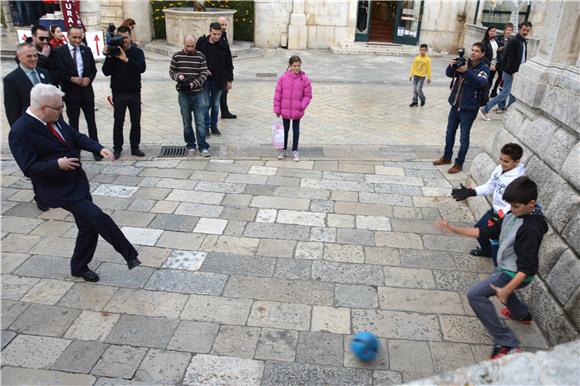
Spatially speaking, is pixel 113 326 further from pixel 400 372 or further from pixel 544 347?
pixel 544 347

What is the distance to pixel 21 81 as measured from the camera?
234 inches

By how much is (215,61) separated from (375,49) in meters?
11.1

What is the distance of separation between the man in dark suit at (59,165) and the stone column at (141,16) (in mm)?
14990

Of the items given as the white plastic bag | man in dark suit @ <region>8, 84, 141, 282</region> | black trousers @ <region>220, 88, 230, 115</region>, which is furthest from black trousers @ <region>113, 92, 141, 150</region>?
man in dark suit @ <region>8, 84, 141, 282</region>

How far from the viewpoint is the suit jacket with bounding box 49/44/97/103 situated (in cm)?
708

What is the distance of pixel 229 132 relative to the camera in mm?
9297

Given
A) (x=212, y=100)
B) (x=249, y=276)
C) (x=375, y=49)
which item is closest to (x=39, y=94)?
(x=249, y=276)

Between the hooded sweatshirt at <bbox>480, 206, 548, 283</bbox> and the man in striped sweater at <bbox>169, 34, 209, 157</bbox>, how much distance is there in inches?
210

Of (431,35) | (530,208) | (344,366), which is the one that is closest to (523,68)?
(530,208)

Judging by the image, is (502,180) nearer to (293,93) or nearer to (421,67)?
(293,93)

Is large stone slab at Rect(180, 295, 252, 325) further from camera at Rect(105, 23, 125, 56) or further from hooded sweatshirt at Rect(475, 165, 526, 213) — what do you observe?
camera at Rect(105, 23, 125, 56)

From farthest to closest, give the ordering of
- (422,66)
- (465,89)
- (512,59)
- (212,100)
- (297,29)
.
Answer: (297,29), (422,66), (512,59), (212,100), (465,89)

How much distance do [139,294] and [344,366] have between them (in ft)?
6.87

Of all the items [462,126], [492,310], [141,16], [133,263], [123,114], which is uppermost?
[141,16]
